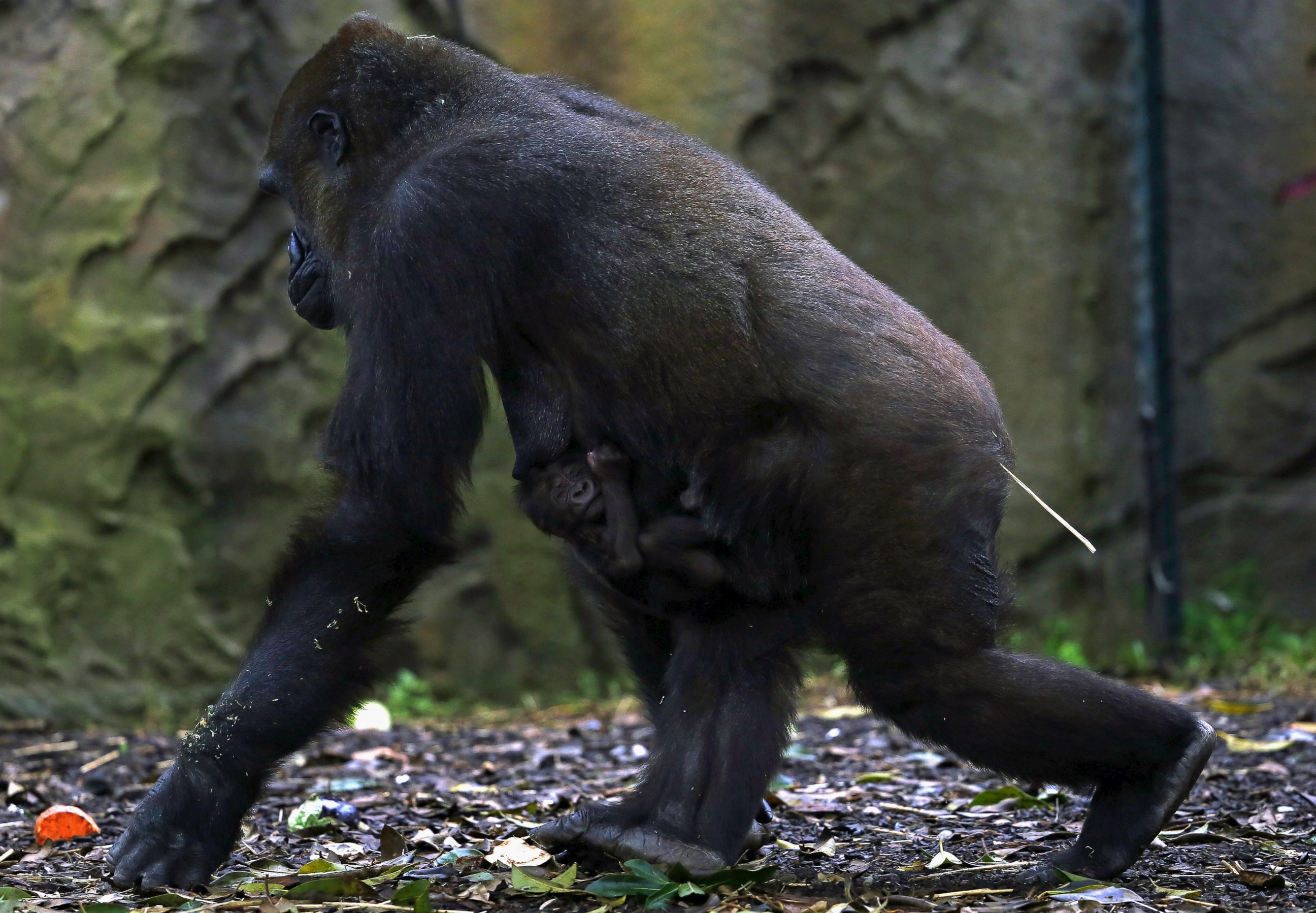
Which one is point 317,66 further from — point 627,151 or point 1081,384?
point 1081,384

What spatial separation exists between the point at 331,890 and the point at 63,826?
1.13 metres

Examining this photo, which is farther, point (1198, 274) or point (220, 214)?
point (1198, 274)

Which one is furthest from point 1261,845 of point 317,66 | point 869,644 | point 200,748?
point 317,66

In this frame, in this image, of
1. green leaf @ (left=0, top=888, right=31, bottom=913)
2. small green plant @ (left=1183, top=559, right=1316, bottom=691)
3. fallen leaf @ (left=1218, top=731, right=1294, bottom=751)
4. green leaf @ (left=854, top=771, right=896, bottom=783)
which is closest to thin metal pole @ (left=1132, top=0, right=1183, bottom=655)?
small green plant @ (left=1183, top=559, right=1316, bottom=691)

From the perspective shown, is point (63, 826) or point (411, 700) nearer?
point (63, 826)

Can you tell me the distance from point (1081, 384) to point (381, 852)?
5.10 metres

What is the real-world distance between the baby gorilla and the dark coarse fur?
1.7 inches

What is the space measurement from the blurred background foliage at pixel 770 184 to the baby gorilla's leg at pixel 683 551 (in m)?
3.61

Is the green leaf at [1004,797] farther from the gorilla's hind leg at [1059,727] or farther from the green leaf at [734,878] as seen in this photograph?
the green leaf at [734,878]

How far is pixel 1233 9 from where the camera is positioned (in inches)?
286

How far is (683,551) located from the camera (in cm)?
315

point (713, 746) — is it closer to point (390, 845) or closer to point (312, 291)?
point (390, 845)

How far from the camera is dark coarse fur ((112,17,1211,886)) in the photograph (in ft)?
9.58

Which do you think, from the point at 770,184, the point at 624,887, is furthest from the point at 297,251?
the point at 770,184
